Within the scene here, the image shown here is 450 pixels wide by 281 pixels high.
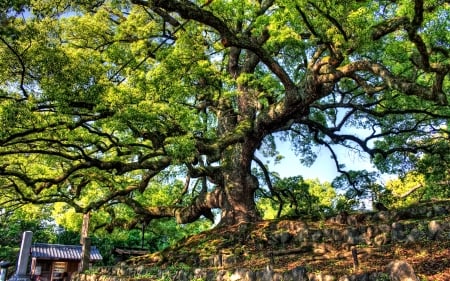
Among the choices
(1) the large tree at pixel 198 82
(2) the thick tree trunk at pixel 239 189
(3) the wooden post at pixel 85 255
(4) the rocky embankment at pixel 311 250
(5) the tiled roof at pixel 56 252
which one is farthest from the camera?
(5) the tiled roof at pixel 56 252

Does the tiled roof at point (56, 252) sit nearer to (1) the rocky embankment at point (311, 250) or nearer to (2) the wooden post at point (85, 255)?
(2) the wooden post at point (85, 255)

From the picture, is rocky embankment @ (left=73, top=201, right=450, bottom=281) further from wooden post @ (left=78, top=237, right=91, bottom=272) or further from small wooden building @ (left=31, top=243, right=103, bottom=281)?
small wooden building @ (left=31, top=243, right=103, bottom=281)

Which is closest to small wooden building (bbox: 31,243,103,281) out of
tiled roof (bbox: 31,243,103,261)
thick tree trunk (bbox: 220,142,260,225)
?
tiled roof (bbox: 31,243,103,261)

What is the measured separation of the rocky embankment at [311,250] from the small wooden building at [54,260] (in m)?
13.6

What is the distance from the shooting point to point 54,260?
2330 centimetres

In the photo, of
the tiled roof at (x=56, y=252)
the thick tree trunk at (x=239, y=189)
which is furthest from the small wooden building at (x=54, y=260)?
the thick tree trunk at (x=239, y=189)

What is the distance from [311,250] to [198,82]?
606 cm

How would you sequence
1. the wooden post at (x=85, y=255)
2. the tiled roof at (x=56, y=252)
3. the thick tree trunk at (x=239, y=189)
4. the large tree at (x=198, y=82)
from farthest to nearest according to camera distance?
the tiled roof at (x=56, y=252) < the wooden post at (x=85, y=255) < the thick tree trunk at (x=239, y=189) < the large tree at (x=198, y=82)

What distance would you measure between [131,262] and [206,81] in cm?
653

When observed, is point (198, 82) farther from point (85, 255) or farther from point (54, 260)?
point (54, 260)

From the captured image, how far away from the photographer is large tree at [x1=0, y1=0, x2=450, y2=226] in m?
7.04

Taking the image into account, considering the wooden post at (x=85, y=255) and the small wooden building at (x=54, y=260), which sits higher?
the small wooden building at (x=54, y=260)

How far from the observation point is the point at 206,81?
1103 cm

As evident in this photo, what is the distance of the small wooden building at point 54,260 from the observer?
22.6 meters
